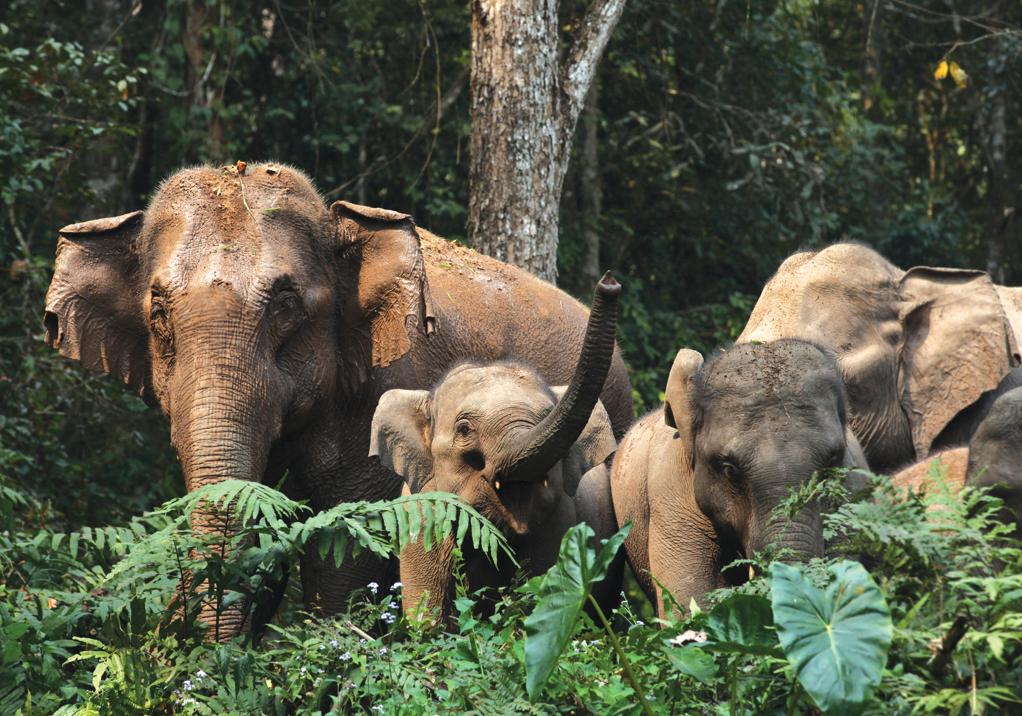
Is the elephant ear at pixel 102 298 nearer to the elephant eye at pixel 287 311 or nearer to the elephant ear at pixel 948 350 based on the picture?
the elephant eye at pixel 287 311

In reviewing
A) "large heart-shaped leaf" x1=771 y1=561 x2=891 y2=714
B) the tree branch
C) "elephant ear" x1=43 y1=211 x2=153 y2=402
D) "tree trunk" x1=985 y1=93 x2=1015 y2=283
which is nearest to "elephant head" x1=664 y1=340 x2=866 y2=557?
"large heart-shaped leaf" x1=771 y1=561 x2=891 y2=714

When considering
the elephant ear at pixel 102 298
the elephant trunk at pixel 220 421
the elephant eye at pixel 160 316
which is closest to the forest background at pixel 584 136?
the elephant ear at pixel 102 298

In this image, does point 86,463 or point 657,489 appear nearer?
point 657,489

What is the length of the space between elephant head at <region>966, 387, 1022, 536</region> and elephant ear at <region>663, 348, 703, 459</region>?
118 cm

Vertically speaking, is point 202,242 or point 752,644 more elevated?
point 202,242

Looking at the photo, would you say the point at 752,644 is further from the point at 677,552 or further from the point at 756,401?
the point at 677,552

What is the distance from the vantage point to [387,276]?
8.54 m

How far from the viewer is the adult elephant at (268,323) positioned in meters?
7.85

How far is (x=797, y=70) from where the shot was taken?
1705 cm

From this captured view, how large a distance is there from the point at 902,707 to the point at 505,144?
6856 millimetres

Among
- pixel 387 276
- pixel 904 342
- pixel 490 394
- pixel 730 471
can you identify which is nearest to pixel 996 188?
pixel 904 342

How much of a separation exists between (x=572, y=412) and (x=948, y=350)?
8.20 ft

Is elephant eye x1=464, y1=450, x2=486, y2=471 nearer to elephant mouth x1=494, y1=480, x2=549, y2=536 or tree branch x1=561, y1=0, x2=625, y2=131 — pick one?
elephant mouth x1=494, y1=480, x2=549, y2=536

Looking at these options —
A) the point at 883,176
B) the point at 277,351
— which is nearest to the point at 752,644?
the point at 277,351
